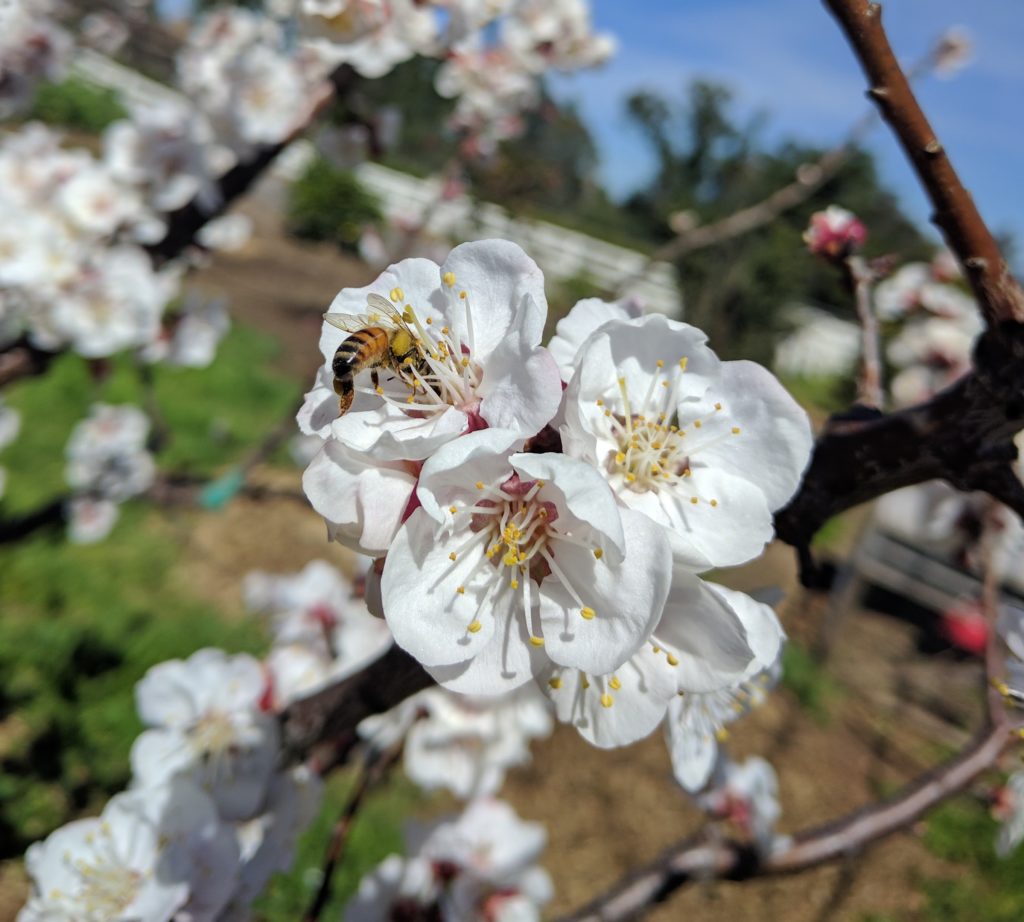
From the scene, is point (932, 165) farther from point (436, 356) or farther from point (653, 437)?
point (436, 356)

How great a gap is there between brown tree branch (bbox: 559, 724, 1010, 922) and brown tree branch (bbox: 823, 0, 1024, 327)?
0.83 meters

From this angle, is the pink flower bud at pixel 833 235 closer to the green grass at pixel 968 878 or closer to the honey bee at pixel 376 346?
the honey bee at pixel 376 346

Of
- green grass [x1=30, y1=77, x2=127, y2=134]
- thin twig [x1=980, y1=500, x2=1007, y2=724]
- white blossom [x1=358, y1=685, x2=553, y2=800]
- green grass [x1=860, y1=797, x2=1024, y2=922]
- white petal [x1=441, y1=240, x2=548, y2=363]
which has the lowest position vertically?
green grass [x1=30, y1=77, x2=127, y2=134]

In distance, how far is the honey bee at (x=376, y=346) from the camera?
1.92ft

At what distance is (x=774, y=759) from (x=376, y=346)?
3.77m

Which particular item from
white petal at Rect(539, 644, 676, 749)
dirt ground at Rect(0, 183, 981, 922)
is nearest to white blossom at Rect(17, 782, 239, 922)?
white petal at Rect(539, 644, 676, 749)

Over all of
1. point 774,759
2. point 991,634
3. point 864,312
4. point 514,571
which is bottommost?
point 774,759

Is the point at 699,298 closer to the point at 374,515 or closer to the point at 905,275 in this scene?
the point at 905,275

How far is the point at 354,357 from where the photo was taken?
588mm

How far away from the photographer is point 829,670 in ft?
15.8

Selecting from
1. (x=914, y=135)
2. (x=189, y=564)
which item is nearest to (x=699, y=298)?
(x=189, y=564)

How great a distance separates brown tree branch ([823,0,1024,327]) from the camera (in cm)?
52

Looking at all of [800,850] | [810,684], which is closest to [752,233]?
[810,684]

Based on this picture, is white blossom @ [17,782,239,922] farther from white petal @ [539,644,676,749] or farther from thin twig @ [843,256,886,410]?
thin twig @ [843,256,886,410]
